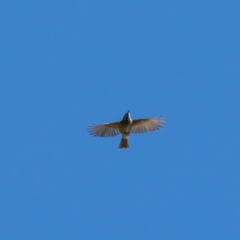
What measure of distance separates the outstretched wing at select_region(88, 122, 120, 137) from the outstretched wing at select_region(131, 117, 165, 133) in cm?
55

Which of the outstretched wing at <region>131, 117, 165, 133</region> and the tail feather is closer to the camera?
the outstretched wing at <region>131, 117, 165, 133</region>

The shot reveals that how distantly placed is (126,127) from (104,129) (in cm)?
71

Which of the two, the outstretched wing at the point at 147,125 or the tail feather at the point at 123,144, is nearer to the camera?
the outstretched wing at the point at 147,125

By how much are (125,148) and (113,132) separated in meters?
0.64

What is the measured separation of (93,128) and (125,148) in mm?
1240

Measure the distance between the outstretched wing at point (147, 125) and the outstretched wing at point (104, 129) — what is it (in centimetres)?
55

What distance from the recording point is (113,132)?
67.6m

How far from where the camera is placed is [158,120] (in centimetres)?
6756

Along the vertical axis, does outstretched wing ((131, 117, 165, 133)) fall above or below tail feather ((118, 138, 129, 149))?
above

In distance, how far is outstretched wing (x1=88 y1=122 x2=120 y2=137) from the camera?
67.3 metres

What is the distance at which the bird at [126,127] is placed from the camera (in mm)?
67250

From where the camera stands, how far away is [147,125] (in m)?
67.6

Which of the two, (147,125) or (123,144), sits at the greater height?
(147,125)

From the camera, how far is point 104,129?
221 ft
